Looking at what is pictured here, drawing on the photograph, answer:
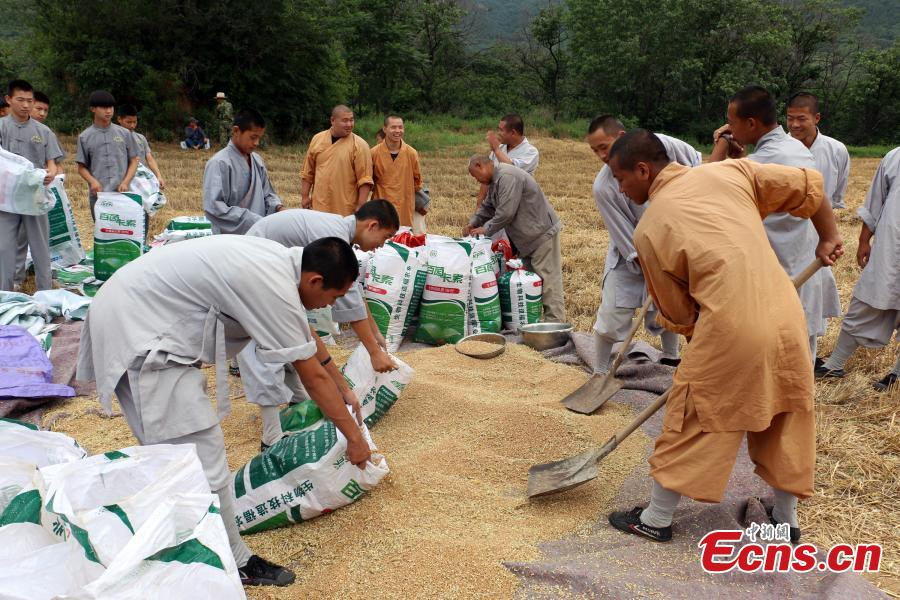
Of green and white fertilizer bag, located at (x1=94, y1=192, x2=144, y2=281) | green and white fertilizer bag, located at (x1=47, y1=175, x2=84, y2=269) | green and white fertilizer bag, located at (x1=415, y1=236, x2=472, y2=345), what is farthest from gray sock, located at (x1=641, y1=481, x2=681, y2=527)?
green and white fertilizer bag, located at (x1=47, y1=175, x2=84, y2=269)

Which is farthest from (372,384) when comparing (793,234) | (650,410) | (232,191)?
(793,234)

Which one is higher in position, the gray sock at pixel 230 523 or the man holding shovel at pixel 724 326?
the man holding shovel at pixel 724 326

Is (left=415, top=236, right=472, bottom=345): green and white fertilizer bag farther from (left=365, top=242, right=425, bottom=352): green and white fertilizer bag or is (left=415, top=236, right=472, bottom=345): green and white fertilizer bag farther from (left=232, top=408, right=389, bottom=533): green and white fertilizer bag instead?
(left=232, top=408, right=389, bottom=533): green and white fertilizer bag

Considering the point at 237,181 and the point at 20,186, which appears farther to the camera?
the point at 20,186

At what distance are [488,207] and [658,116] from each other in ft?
77.3

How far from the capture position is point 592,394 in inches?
153

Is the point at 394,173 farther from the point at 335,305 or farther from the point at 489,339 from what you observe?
the point at 335,305

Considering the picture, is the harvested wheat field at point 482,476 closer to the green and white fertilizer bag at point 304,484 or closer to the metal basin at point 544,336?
the green and white fertilizer bag at point 304,484

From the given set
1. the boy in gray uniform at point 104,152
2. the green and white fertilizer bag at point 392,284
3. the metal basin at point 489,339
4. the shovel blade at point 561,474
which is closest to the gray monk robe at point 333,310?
the shovel blade at point 561,474

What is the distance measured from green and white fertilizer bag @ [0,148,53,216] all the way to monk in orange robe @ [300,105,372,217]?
6.35 ft

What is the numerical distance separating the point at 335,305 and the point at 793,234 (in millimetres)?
2250

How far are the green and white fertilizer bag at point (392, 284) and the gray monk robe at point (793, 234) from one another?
2221mm

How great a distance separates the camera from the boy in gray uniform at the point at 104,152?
232 inches
